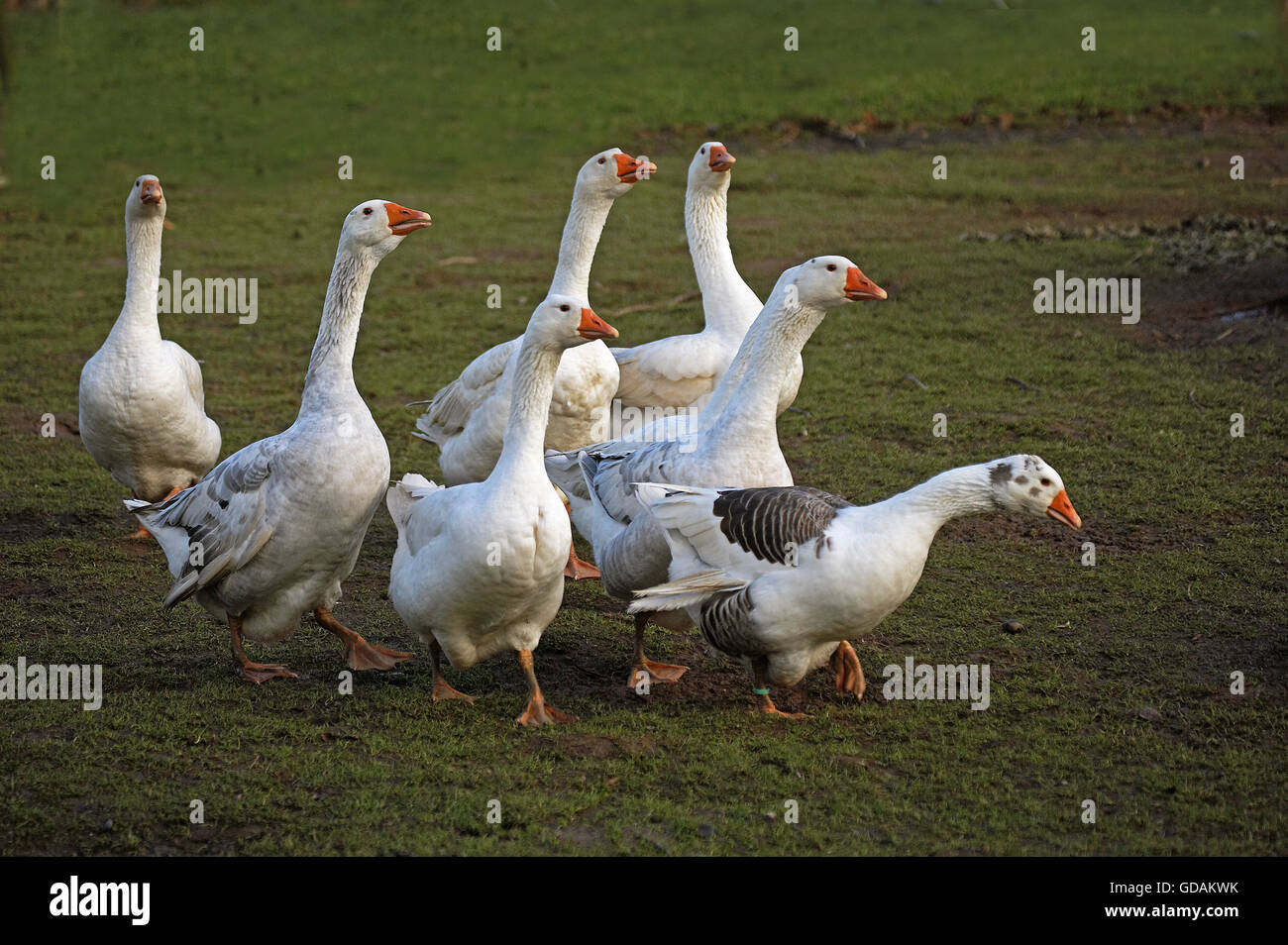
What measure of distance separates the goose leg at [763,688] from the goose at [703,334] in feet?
7.69

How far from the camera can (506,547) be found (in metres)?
4.95

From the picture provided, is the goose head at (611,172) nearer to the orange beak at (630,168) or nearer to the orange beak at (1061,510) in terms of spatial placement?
the orange beak at (630,168)

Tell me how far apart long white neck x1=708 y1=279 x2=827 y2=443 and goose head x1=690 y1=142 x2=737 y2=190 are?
2.05m

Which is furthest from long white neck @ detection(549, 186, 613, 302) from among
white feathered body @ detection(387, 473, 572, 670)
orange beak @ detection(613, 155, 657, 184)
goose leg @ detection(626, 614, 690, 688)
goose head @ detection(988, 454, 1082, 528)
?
goose head @ detection(988, 454, 1082, 528)

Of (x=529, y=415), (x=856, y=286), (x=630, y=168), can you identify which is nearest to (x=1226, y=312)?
(x=630, y=168)

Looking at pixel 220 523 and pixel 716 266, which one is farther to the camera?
pixel 716 266

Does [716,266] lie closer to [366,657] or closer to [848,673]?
[848,673]

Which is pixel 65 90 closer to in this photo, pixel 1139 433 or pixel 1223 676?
pixel 1139 433

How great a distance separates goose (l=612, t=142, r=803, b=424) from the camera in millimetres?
7598

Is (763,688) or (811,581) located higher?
(811,581)

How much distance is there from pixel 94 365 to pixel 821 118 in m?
14.0

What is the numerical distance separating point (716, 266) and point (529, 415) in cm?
290

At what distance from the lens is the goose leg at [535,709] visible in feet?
17.2

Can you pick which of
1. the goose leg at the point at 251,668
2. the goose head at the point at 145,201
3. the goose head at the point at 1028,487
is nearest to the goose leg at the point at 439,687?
the goose leg at the point at 251,668
